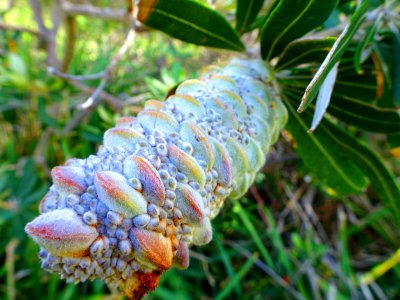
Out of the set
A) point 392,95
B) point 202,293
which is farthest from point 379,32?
point 202,293

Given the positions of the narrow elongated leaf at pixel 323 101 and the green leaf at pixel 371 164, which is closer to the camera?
the narrow elongated leaf at pixel 323 101

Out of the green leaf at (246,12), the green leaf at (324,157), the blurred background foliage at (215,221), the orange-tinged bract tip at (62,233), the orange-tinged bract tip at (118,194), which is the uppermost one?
the green leaf at (246,12)

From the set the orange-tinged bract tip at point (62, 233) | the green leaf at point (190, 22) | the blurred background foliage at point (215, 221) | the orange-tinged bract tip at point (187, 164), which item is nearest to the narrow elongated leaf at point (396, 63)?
the green leaf at point (190, 22)

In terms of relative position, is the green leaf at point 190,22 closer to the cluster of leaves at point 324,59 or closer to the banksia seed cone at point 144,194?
the cluster of leaves at point 324,59

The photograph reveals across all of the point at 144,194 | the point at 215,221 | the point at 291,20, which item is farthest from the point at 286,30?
the point at 215,221

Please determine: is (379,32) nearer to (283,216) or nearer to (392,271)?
(283,216)

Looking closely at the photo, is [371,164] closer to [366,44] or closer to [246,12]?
[366,44]
